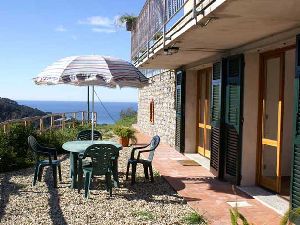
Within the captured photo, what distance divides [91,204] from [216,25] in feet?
10.2

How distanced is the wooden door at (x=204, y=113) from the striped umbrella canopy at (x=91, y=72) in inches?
140

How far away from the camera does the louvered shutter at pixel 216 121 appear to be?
802cm

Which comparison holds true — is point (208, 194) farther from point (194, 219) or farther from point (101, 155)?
point (101, 155)

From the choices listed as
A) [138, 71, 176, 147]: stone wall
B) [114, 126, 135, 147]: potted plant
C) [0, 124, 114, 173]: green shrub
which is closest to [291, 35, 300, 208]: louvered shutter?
[0, 124, 114, 173]: green shrub

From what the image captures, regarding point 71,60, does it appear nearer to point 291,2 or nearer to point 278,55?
point 278,55

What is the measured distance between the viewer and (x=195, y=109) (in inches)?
443

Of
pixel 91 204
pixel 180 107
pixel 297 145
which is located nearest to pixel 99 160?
pixel 91 204

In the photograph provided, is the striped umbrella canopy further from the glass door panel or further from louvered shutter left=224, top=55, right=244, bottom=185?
the glass door panel

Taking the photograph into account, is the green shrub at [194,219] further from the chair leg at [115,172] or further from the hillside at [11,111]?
the hillside at [11,111]

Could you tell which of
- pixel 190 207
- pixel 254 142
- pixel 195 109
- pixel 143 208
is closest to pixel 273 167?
pixel 254 142

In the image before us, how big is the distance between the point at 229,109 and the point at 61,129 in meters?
8.24

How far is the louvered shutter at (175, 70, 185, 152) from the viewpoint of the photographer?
36.8 ft

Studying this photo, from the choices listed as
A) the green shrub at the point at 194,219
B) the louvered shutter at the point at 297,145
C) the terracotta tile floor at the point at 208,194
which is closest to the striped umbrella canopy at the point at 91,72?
the terracotta tile floor at the point at 208,194

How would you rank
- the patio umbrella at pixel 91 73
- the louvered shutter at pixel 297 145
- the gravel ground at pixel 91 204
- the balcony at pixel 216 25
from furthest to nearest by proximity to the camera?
the patio umbrella at pixel 91 73 → the gravel ground at pixel 91 204 → the louvered shutter at pixel 297 145 → the balcony at pixel 216 25
